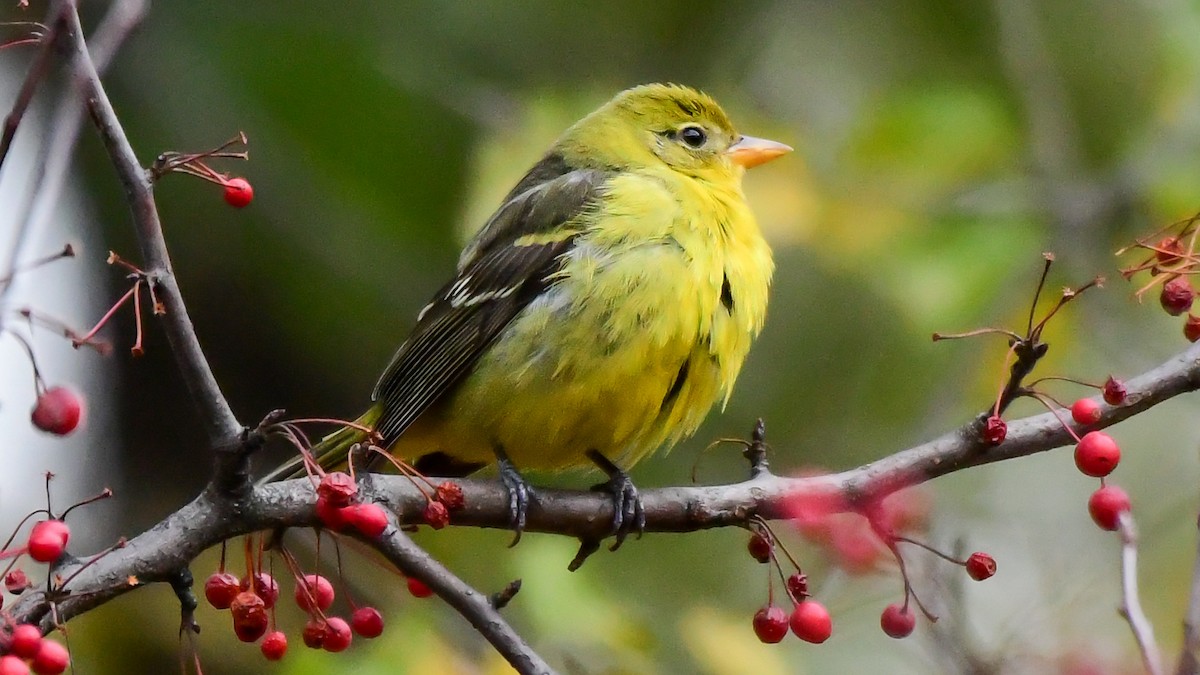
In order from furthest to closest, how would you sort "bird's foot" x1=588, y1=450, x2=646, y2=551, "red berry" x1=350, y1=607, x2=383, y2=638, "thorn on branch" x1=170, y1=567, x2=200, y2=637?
1. "bird's foot" x1=588, y1=450, x2=646, y2=551
2. "red berry" x1=350, y1=607, x2=383, y2=638
3. "thorn on branch" x1=170, y1=567, x2=200, y2=637

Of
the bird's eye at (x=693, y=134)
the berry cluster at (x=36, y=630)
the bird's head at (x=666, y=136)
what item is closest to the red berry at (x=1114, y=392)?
the berry cluster at (x=36, y=630)

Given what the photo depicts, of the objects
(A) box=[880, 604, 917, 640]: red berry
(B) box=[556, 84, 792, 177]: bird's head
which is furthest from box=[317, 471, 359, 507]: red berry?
(B) box=[556, 84, 792, 177]: bird's head

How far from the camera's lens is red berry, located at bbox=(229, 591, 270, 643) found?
2631 millimetres

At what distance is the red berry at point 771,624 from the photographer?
298 centimetres

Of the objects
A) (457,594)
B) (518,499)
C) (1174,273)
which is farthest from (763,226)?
(457,594)

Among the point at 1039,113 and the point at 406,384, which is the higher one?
the point at 1039,113

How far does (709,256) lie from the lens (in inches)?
157

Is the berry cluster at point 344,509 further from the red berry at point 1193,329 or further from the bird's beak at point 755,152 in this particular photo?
the bird's beak at point 755,152

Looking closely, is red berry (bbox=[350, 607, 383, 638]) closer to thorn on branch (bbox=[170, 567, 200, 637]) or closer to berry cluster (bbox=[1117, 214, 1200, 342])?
thorn on branch (bbox=[170, 567, 200, 637])

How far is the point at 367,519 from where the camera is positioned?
8.37 ft

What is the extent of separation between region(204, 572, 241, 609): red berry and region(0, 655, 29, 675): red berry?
0.51 m

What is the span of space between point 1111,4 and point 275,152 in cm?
408

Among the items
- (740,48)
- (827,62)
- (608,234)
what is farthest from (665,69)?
(608,234)

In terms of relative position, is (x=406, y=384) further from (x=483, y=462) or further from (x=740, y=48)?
(x=740, y=48)
